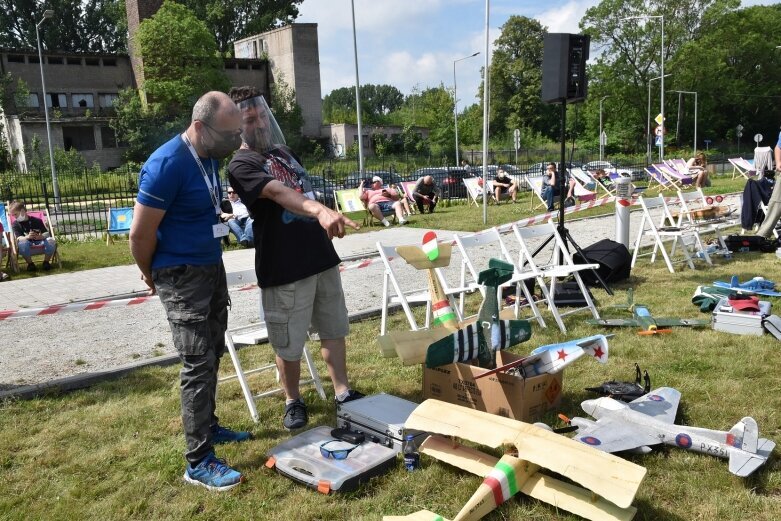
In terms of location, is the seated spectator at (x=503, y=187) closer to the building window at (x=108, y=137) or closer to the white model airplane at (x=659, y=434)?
the white model airplane at (x=659, y=434)

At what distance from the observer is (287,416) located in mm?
3812

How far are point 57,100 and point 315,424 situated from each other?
183 feet

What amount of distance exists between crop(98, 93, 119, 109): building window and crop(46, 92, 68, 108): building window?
8.50 ft

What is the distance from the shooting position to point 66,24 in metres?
64.2

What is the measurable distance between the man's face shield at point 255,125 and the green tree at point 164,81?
44803 millimetres

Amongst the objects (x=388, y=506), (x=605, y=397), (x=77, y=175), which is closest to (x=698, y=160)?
(x=605, y=397)

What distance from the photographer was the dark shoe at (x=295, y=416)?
3.78 meters

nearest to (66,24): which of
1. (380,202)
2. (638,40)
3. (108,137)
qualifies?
(108,137)

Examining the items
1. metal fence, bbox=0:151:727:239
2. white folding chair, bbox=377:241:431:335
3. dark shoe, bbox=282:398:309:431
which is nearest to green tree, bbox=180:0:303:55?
metal fence, bbox=0:151:727:239

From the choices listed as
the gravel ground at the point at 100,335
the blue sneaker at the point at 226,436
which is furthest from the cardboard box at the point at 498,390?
the gravel ground at the point at 100,335

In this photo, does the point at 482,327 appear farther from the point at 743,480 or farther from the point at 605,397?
the point at 743,480

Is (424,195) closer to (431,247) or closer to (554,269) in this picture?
(554,269)

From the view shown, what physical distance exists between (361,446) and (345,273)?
19.1ft

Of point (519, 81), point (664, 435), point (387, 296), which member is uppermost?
point (519, 81)
